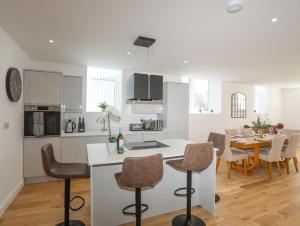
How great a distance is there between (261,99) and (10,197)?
29.8 ft

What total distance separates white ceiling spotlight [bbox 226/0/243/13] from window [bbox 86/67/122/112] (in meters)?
3.48

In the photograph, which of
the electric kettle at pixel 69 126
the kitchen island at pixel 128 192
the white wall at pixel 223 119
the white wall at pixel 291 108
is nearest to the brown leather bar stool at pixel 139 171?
the kitchen island at pixel 128 192

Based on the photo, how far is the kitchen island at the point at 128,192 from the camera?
213 centimetres

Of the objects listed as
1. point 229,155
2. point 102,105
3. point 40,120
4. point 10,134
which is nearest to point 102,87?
point 102,105

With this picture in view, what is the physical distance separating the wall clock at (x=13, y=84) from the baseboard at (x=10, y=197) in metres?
1.47

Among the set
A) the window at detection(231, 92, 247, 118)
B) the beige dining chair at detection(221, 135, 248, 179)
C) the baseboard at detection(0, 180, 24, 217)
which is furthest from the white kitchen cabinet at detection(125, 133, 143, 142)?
the window at detection(231, 92, 247, 118)

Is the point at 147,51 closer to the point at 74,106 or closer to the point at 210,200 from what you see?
the point at 74,106

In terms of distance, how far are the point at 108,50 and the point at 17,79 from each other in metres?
1.56

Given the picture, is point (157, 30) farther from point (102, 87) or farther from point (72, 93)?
point (102, 87)

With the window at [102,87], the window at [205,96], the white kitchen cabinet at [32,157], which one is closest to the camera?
the white kitchen cabinet at [32,157]

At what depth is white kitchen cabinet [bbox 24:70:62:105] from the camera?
3.53 m

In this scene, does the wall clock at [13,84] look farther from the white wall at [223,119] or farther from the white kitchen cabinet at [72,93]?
the white wall at [223,119]

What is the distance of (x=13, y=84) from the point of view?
2883 mm

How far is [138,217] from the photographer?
73.2 inches
